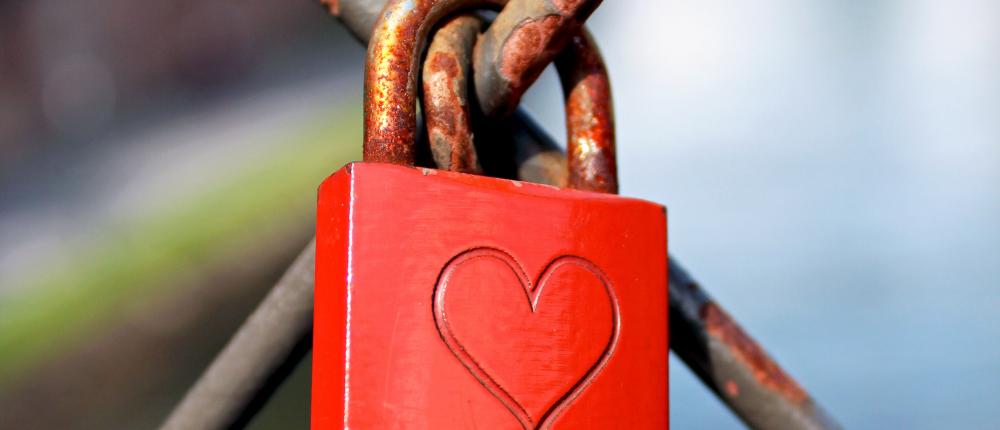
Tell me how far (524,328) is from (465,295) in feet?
0.11

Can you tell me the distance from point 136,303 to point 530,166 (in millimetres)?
1647

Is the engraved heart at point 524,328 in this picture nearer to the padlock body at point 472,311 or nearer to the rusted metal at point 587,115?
the padlock body at point 472,311

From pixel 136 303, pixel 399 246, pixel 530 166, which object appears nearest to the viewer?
pixel 399 246

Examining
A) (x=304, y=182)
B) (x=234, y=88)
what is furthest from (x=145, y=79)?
(x=304, y=182)

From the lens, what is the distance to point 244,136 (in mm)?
2105

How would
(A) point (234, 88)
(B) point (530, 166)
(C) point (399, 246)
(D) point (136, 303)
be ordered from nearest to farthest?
1. (C) point (399, 246)
2. (B) point (530, 166)
3. (D) point (136, 303)
4. (A) point (234, 88)

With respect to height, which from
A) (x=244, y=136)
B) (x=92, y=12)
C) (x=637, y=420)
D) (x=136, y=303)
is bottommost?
(x=637, y=420)

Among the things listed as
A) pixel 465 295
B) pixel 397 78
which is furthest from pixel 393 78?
pixel 465 295

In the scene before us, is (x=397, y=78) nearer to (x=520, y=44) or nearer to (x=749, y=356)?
(x=520, y=44)

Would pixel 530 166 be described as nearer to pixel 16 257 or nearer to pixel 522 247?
pixel 522 247

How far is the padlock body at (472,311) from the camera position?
1.23ft

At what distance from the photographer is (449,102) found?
45cm

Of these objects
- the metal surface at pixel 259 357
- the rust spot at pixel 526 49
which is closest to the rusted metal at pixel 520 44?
the rust spot at pixel 526 49

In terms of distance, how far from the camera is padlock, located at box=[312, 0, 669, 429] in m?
0.37
